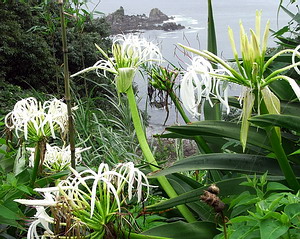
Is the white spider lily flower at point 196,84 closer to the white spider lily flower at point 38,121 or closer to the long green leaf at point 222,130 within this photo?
the long green leaf at point 222,130

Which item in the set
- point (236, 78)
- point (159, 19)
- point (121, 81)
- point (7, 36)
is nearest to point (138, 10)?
point (159, 19)

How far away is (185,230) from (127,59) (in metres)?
0.38

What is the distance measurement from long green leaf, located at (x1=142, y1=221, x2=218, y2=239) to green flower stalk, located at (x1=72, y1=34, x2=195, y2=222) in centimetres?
8

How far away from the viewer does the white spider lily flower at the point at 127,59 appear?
0.99m

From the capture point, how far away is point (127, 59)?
3.35 ft

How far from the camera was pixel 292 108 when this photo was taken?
102 centimetres

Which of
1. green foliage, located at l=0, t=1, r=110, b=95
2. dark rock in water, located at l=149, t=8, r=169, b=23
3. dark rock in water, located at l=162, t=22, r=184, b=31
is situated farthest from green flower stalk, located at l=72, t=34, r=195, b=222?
green foliage, located at l=0, t=1, r=110, b=95

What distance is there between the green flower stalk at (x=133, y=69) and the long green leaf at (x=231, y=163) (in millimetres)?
66

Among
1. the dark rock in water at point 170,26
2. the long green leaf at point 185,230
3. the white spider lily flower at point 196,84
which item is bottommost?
the long green leaf at point 185,230

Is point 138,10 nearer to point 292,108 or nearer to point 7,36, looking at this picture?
point 7,36

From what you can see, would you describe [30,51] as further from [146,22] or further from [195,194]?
[195,194]

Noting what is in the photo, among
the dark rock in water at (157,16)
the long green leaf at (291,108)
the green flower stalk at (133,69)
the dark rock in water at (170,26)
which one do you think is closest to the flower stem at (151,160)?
the green flower stalk at (133,69)

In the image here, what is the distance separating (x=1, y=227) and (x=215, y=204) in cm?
56

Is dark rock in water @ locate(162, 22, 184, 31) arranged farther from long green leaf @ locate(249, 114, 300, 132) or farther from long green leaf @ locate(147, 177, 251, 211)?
long green leaf @ locate(249, 114, 300, 132)
